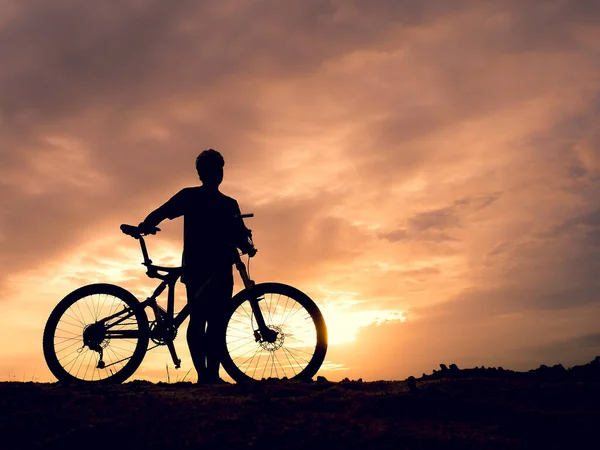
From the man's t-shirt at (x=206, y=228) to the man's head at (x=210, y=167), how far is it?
13 cm

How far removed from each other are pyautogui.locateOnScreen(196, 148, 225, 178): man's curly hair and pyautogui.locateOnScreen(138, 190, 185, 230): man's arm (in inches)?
17.9

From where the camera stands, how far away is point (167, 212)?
8.65 m

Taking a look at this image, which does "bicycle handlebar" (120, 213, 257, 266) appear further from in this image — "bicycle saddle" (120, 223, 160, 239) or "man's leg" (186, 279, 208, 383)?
"man's leg" (186, 279, 208, 383)

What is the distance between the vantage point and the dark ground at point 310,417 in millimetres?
4770

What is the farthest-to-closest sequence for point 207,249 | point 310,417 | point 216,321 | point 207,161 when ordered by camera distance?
point 207,161, point 207,249, point 216,321, point 310,417

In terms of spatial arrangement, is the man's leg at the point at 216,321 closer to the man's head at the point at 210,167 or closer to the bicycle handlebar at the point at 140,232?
the bicycle handlebar at the point at 140,232

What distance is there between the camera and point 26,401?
21.0 feet

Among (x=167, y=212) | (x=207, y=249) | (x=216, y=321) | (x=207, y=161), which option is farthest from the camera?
(x=167, y=212)

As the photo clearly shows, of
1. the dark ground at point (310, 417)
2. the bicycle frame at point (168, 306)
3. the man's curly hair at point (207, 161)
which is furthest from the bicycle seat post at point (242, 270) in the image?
the dark ground at point (310, 417)

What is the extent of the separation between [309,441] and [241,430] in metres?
0.63

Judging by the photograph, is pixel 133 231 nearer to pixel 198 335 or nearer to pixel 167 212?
pixel 167 212

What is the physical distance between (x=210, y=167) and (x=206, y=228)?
33.7 inches

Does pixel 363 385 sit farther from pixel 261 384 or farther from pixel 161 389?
pixel 161 389

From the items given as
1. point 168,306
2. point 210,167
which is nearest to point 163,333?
point 168,306
